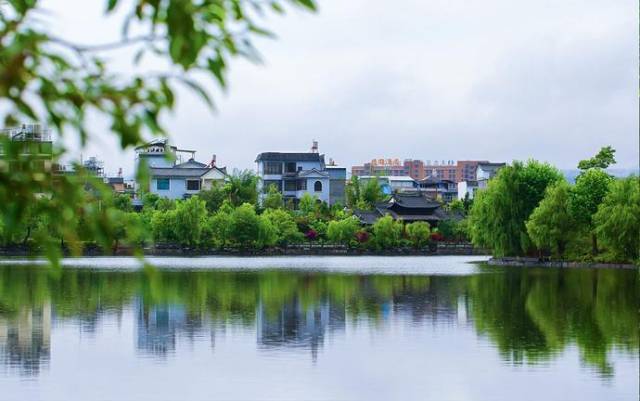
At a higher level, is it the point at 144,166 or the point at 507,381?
the point at 144,166

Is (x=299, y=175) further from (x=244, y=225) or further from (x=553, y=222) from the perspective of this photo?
(x=553, y=222)

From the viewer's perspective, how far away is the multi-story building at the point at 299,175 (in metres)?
60.4

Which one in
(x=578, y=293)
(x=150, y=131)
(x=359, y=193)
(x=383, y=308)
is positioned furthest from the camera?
(x=359, y=193)

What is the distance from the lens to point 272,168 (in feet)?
204

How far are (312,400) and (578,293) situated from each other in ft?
44.1

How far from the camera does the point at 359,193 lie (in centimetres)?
6369

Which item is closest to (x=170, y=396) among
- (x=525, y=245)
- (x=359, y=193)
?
(x=525, y=245)

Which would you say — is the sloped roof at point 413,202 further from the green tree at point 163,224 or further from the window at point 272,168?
the green tree at point 163,224

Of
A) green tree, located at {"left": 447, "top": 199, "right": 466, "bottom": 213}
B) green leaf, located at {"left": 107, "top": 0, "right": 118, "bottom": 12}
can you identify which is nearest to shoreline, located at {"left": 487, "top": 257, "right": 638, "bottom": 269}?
green tree, located at {"left": 447, "top": 199, "right": 466, "bottom": 213}

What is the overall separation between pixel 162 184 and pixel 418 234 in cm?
1630

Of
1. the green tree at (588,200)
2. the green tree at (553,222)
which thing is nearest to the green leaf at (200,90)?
the green tree at (553,222)

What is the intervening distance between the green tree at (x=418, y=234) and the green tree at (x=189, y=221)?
10114 mm

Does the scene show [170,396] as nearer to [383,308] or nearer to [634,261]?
[383,308]

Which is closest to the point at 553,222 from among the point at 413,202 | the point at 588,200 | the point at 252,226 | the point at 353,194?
the point at 588,200
